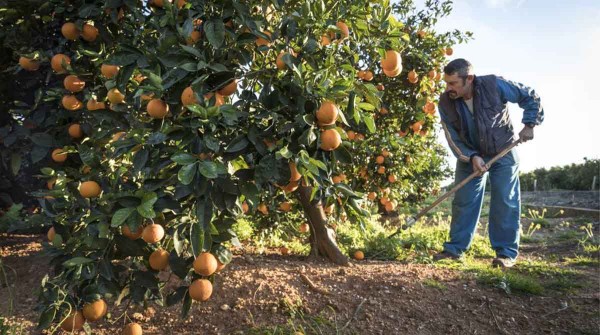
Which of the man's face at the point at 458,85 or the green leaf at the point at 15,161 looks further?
the man's face at the point at 458,85

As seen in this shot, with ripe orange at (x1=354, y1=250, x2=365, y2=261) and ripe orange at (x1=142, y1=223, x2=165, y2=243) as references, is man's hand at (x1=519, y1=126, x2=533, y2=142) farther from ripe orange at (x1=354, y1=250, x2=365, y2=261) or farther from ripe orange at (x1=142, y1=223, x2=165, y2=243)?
ripe orange at (x1=142, y1=223, x2=165, y2=243)

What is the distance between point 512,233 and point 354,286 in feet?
6.37

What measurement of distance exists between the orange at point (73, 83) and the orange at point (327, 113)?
139cm

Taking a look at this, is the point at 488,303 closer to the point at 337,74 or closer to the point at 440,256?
the point at 440,256

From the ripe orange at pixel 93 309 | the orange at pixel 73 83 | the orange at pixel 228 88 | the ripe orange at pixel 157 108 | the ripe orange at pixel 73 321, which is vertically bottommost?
the ripe orange at pixel 73 321

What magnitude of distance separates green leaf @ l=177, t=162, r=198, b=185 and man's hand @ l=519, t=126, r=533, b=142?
10.7 ft

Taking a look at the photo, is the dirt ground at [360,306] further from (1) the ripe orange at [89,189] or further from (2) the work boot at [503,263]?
(1) the ripe orange at [89,189]

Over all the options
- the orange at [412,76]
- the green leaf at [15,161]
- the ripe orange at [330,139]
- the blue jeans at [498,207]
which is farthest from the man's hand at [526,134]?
the green leaf at [15,161]

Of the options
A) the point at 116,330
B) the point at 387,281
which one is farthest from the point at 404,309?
the point at 116,330

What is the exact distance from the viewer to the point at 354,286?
2.72m

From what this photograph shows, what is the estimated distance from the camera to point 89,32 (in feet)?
7.44

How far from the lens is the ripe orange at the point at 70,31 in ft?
7.33

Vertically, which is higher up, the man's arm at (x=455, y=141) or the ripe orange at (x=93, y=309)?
the man's arm at (x=455, y=141)

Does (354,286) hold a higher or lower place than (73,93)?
lower
